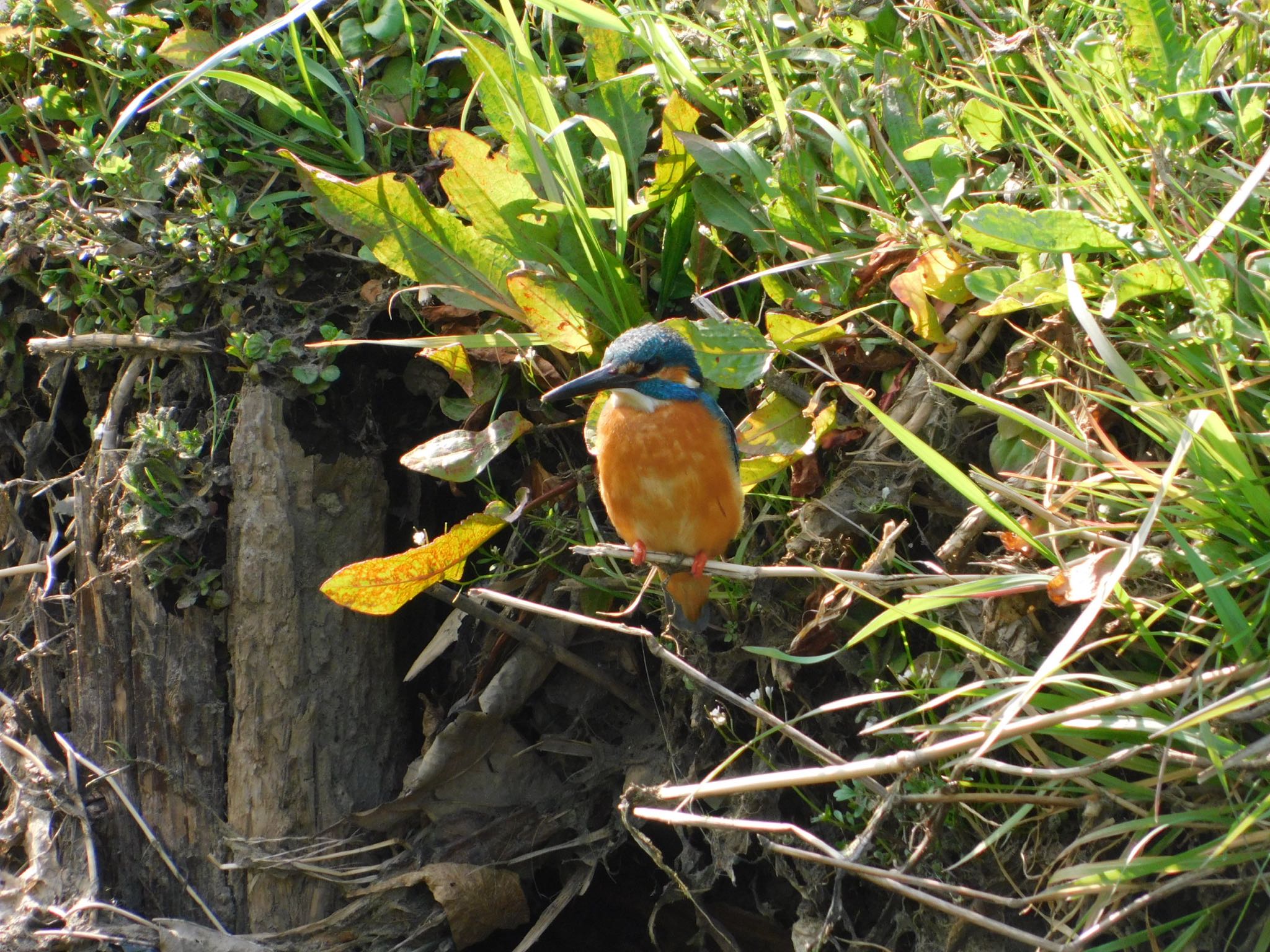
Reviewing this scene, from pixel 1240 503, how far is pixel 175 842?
2.92 meters

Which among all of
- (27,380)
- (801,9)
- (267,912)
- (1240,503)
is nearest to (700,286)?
(801,9)

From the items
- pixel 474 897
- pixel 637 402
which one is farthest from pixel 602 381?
pixel 474 897

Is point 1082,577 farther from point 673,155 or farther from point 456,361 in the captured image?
point 456,361

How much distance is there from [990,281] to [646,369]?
89cm

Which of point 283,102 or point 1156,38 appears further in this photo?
point 283,102

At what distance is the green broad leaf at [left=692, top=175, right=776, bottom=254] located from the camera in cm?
307

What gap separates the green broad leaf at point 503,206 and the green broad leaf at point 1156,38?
1.61 meters

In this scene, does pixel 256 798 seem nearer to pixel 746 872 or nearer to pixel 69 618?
pixel 69 618

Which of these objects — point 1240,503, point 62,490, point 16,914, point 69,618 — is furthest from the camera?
point 62,490

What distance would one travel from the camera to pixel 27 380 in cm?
391

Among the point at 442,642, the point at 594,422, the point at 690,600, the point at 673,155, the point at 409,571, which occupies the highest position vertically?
the point at 673,155

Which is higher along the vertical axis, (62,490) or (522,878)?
(62,490)

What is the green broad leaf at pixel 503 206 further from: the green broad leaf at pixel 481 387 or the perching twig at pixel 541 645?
the perching twig at pixel 541 645

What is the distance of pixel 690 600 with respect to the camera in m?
2.90
